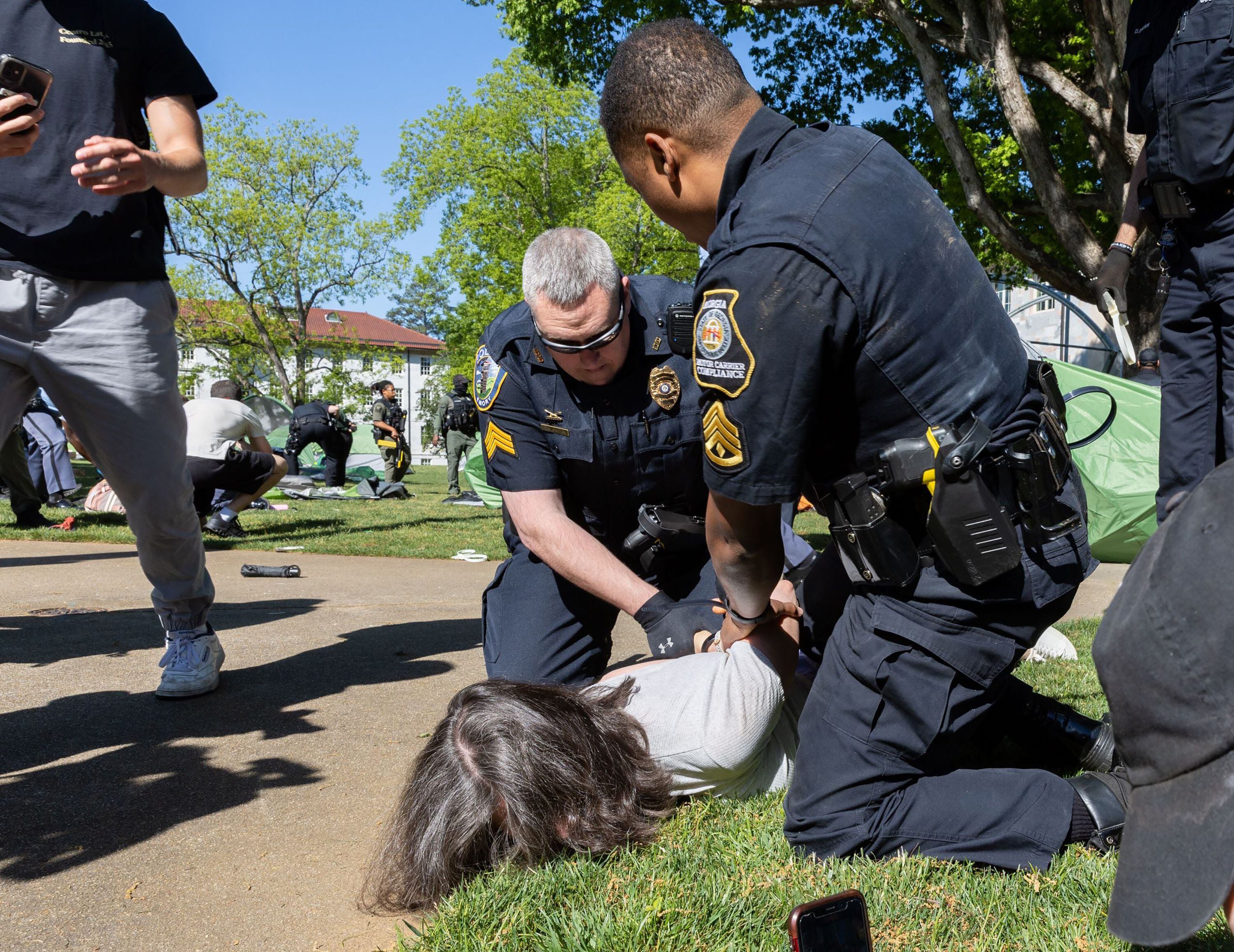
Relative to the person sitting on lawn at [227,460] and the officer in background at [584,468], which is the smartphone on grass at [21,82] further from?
the person sitting on lawn at [227,460]

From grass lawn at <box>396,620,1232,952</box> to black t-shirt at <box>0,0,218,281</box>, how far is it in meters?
2.28

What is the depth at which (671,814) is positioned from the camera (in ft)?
8.00

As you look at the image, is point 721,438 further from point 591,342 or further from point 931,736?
point 591,342

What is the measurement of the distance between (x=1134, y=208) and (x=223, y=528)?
7616mm

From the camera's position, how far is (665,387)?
3377 mm

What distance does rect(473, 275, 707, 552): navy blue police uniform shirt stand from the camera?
3404 millimetres

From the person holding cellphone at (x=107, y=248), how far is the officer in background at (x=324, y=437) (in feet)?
41.4

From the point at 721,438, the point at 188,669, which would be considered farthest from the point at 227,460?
the point at 721,438

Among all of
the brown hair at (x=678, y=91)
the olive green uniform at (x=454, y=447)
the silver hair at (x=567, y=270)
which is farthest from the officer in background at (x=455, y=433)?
the brown hair at (x=678, y=91)

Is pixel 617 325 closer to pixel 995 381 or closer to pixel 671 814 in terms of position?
pixel 995 381

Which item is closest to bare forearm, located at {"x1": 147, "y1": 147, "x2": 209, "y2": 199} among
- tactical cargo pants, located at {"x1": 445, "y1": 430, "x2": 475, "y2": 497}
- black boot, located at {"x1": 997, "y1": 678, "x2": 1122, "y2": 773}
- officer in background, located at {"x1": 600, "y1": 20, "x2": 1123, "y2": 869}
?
officer in background, located at {"x1": 600, "y1": 20, "x2": 1123, "y2": 869}

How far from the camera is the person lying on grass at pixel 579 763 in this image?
2.12 metres

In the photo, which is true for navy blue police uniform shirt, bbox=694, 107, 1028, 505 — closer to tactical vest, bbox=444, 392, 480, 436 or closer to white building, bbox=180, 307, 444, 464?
tactical vest, bbox=444, 392, 480, 436

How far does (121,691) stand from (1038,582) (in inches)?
119
